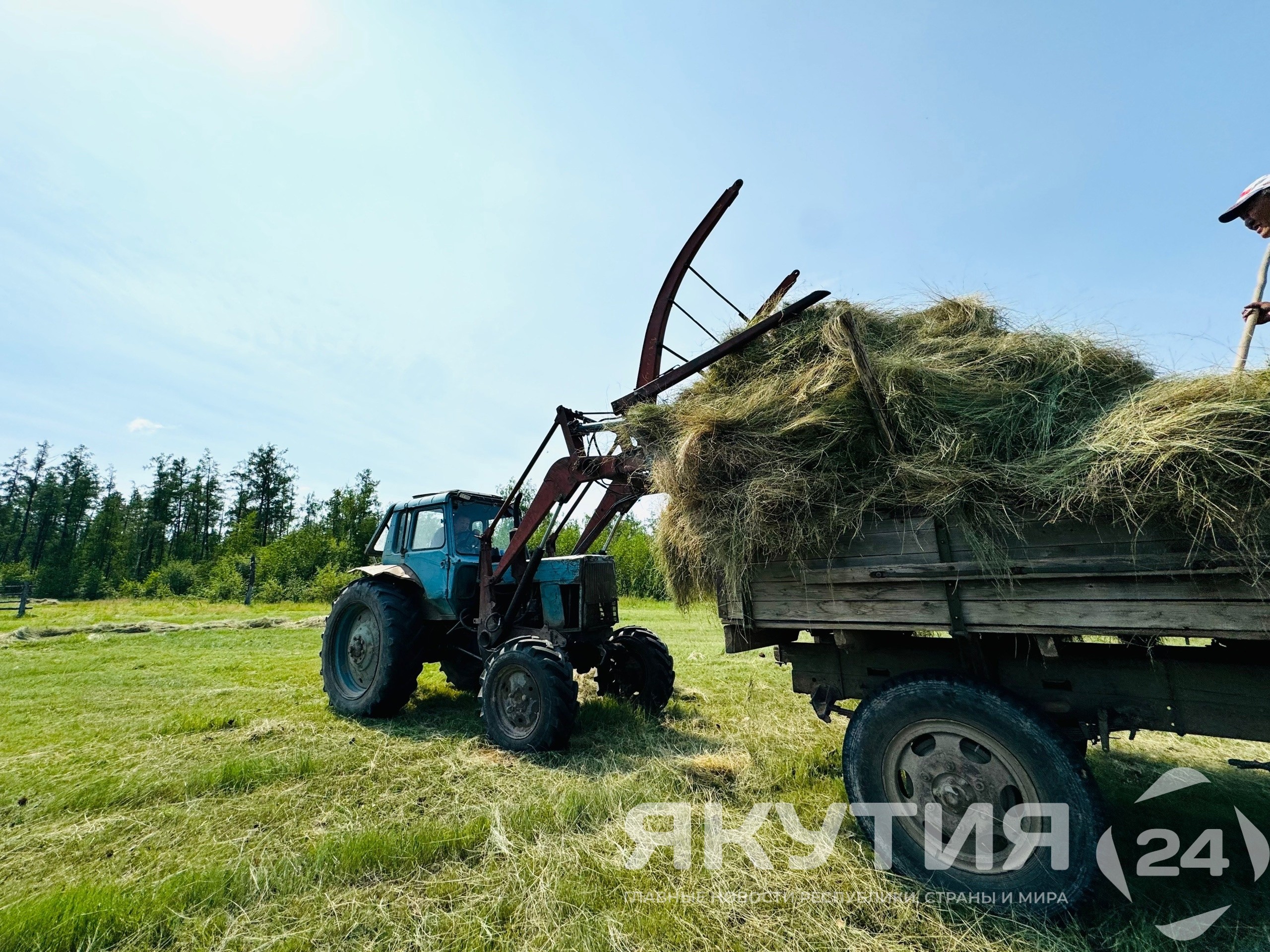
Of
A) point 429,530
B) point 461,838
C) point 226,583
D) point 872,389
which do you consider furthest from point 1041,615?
point 226,583

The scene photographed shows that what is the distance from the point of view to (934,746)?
8.62 ft

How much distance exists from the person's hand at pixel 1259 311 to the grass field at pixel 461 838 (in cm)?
283

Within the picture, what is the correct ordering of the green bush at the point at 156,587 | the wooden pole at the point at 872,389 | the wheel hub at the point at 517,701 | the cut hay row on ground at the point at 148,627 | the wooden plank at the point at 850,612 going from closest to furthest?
the wooden plank at the point at 850,612, the wooden pole at the point at 872,389, the wheel hub at the point at 517,701, the cut hay row on ground at the point at 148,627, the green bush at the point at 156,587

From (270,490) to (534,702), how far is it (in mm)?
55210

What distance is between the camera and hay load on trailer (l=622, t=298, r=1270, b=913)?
206cm

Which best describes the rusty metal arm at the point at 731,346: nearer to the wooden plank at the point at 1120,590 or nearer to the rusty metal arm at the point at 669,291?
the rusty metal arm at the point at 669,291

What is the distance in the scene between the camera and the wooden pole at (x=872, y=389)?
271cm

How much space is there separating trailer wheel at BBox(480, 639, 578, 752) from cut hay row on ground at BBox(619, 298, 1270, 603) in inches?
65.2

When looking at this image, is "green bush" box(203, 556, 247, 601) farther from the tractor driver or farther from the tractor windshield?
the tractor driver

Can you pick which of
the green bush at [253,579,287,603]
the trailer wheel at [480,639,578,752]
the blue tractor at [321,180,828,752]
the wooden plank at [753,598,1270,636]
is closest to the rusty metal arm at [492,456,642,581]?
the blue tractor at [321,180,828,752]

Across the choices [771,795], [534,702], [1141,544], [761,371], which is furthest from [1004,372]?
[534,702]

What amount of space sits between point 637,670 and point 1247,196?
5829 mm

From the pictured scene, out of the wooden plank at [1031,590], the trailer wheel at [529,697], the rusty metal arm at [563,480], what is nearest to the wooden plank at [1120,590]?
the wooden plank at [1031,590]

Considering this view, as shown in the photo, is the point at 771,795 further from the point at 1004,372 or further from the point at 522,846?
the point at 1004,372
